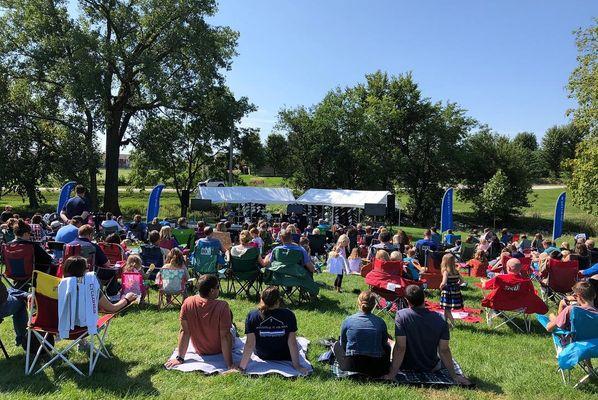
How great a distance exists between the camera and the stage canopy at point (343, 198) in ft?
68.5

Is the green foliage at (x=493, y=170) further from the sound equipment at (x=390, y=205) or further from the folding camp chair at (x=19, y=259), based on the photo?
the folding camp chair at (x=19, y=259)

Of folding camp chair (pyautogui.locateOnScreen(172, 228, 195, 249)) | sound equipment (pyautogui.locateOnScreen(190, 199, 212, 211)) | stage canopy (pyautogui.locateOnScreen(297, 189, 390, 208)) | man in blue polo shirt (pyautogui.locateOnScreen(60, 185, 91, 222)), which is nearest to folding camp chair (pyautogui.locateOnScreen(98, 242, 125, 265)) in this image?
folding camp chair (pyautogui.locateOnScreen(172, 228, 195, 249))

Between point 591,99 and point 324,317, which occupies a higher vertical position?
point 591,99

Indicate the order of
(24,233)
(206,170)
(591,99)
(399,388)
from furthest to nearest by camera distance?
(206,170), (591,99), (24,233), (399,388)

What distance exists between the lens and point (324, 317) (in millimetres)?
6500

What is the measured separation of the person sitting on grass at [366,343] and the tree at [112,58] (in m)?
18.7

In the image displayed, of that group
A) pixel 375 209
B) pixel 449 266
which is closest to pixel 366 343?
pixel 449 266

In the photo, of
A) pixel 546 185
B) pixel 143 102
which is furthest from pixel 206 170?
pixel 546 185

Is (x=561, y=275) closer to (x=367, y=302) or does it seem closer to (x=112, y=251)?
(x=367, y=302)

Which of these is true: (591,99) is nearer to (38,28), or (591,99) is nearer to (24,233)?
(24,233)

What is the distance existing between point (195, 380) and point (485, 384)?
267 cm

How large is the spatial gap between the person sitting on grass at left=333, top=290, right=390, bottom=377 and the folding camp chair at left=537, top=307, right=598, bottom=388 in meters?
1.61

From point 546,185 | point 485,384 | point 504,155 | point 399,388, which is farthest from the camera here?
point 546,185

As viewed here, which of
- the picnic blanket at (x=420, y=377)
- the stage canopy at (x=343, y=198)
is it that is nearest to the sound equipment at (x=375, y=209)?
the stage canopy at (x=343, y=198)
